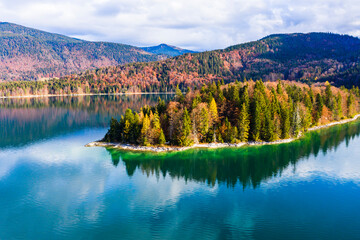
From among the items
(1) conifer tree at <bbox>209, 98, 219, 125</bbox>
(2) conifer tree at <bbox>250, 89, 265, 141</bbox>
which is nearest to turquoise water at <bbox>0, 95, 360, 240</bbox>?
(2) conifer tree at <bbox>250, 89, 265, 141</bbox>

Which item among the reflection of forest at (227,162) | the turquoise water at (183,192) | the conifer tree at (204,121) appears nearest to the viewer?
the turquoise water at (183,192)

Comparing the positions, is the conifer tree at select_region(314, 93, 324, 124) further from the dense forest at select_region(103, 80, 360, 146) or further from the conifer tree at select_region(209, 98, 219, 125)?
the conifer tree at select_region(209, 98, 219, 125)

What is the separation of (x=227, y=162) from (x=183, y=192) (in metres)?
16.3

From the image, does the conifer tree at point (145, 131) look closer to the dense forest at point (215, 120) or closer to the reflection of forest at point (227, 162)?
the dense forest at point (215, 120)

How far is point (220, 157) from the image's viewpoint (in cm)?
5556

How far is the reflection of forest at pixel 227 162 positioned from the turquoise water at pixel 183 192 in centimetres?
20

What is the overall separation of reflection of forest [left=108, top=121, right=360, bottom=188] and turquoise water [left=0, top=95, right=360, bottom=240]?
0.65 ft

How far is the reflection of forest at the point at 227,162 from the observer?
151ft

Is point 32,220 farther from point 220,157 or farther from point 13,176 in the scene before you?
point 220,157

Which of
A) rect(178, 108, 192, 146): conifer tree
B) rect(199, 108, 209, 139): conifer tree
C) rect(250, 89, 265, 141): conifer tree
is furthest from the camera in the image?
rect(250, 89, 265, 141): conifer tree

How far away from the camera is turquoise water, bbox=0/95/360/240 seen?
1178 inches

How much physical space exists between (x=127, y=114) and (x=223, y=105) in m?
25.0

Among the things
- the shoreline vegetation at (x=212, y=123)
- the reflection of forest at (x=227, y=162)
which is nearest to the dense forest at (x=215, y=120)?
the shoreline vegetation at (x=212, y=123)

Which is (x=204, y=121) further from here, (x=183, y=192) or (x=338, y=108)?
(x=338, y=108)
